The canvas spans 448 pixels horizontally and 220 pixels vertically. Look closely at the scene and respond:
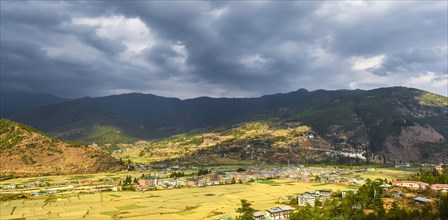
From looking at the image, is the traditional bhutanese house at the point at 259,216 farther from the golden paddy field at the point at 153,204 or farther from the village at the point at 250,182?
the golden paddy field at the point at 153,204

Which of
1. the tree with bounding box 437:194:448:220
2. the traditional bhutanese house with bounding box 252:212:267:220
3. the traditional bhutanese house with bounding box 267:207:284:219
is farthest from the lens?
the traditional bhutanese house with bounding box 267:207:284:219

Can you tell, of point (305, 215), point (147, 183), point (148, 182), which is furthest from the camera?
point (148, 182)

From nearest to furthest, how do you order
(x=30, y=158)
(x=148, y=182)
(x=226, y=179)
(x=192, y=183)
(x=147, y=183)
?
(x=147, y=183)
(x=148, y=182)
(x=192, y=183)
(x=226, y=179)
(x=30, y=158)

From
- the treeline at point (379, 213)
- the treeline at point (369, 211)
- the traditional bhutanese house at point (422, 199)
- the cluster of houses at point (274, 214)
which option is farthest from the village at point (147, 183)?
the treeline at point (379, 213)

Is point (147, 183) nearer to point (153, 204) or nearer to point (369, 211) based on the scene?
point (153, 204)

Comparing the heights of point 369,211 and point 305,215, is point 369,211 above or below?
below

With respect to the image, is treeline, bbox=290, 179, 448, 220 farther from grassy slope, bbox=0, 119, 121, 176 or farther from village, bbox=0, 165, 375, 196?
grassy slope, bbox=0, 119, 121, 176

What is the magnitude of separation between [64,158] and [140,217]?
132 m

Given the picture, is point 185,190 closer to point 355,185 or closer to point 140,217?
point 140,217

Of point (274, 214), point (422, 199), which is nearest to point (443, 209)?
point (422, 199)

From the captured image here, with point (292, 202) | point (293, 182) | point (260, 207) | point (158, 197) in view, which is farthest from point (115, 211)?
point (293, 182)

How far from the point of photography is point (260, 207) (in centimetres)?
9944

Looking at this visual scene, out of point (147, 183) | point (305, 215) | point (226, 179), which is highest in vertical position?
point (305, 215)

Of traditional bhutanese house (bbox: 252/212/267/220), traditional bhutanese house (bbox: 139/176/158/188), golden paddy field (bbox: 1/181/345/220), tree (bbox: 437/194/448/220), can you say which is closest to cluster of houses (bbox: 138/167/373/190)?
→ traditional bhutanese house (bbox: 139/176/158/188)
